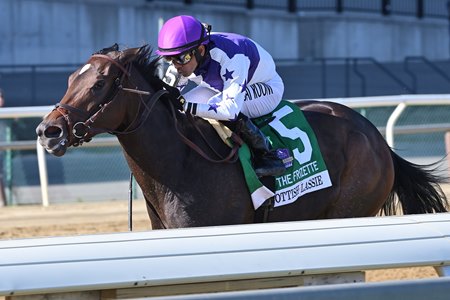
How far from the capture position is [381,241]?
3533mm

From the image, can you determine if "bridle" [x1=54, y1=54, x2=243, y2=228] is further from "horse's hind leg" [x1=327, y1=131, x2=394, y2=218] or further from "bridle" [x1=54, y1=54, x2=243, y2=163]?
"horse's hind leg" [x1=327, y1=131, x2=394, y2=218]

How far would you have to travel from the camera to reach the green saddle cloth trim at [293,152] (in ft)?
17.8

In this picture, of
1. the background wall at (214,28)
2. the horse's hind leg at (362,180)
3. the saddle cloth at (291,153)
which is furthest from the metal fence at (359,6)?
the saddle cloth at (291,153)

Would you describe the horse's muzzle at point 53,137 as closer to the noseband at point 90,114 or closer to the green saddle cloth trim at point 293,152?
the noseband at point 90,114

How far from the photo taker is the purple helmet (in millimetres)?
5117

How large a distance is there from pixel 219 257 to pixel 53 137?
5.57 feet

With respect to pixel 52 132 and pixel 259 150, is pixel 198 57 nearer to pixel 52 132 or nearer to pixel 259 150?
pixel 259 150

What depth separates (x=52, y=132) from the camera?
4.79 metres

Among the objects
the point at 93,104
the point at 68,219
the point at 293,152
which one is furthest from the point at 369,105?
the point at 93,104

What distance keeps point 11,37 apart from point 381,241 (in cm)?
1763

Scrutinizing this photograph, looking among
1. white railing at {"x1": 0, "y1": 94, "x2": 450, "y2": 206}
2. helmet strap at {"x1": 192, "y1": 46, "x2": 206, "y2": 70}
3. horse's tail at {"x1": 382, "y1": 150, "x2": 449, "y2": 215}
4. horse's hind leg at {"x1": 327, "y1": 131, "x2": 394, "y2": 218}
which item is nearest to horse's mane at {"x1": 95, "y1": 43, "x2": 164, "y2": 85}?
helmet strap at {"x1": 192, "y1": 46, "x2": 206, "y2": 70}

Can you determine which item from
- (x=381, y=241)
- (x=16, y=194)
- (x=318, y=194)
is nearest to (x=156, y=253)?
(x=381, y=241)

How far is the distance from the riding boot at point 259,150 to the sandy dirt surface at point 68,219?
3495 millimetres

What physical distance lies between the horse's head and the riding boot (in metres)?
0.57
